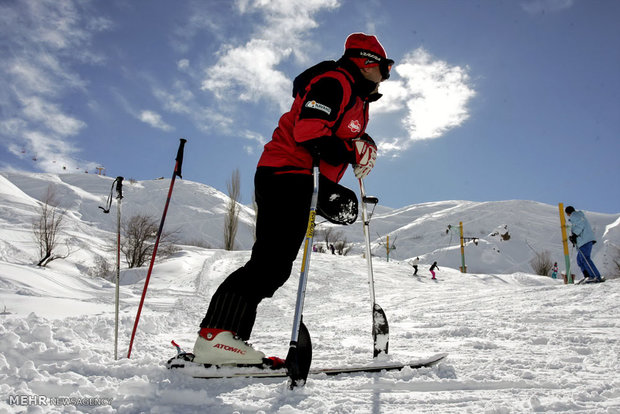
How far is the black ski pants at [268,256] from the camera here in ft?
6.59

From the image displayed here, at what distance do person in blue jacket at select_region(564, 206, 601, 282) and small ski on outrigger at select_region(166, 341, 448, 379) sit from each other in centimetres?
816

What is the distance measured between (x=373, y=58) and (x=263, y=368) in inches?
78.1

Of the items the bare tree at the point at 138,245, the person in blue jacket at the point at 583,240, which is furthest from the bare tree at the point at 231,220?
the person in blue jacket at the point at 583,240

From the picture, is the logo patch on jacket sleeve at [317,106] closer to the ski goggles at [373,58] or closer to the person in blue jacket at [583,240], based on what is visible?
the ski goggles at [373,58]

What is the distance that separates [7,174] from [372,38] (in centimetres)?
9666

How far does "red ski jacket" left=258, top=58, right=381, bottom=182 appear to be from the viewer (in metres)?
2.00

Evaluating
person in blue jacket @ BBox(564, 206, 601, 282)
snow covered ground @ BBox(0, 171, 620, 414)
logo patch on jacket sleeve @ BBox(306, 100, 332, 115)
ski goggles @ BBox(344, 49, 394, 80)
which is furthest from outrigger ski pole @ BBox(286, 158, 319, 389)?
person in blue jacket @ BBox(564, 206, 601, 282)

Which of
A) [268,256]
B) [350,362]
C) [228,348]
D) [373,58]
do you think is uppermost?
[373,58]

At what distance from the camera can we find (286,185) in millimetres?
2088

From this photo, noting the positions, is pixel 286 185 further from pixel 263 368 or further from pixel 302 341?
pixel 263 368

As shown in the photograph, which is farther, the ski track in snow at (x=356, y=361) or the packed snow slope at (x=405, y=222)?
the packed snow slope at (x=405, y=222)

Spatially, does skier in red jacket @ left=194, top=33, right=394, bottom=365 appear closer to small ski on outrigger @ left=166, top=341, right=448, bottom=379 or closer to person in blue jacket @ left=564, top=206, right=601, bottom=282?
small ski on outrigger @ left=166, top=341, right=448, bottom=379

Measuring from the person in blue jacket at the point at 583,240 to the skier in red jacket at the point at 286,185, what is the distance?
8.33m

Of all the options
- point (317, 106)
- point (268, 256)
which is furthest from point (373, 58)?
point (268, 256)
